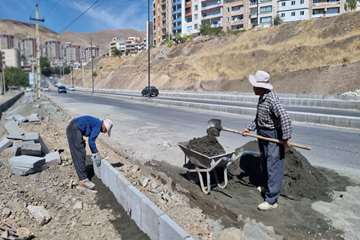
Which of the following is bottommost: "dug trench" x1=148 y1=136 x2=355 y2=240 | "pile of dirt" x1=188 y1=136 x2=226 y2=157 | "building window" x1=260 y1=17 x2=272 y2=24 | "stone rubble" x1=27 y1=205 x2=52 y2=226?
"stone rubble" x1=27 y1=205 x2=52 y2=226

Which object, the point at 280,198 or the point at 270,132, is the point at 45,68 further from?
the point at 270,132

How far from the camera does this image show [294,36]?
49.4m

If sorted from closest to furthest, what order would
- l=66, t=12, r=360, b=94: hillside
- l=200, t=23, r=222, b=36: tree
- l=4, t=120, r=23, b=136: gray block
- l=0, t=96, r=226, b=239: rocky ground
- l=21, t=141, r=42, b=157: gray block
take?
1. l=0, t=96, r=226, b=239: rocky ground
2. l=21, t=141, r=42, b=157: gray block
3. l=4, t=120, r=23, b=136: gray block
4. l=66, t=12, r=360, b=94: hillside
5. l=200, t=23, r=222, b=36: tree

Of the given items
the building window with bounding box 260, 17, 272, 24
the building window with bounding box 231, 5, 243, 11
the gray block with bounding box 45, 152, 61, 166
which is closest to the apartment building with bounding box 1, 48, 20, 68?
the building window with bounding box 231, 5, 243, 11

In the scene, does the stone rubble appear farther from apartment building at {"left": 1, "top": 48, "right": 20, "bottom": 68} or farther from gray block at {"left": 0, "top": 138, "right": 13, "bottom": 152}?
apartment building at {"left": 1, "top": 48, "right": 20, "bottom": 68}

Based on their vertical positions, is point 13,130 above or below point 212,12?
below

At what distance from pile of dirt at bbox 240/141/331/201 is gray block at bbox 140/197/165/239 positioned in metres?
2.25

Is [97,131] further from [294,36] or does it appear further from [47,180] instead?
[294,36]

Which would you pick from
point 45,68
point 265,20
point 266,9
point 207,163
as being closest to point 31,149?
point 207,163

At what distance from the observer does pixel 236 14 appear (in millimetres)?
82688

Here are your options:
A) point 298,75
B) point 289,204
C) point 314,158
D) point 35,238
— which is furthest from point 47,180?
point 298,75

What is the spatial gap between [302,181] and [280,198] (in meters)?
0.54

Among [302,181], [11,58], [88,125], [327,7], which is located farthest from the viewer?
[11,58]

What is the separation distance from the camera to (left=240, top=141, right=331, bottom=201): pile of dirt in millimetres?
5332
